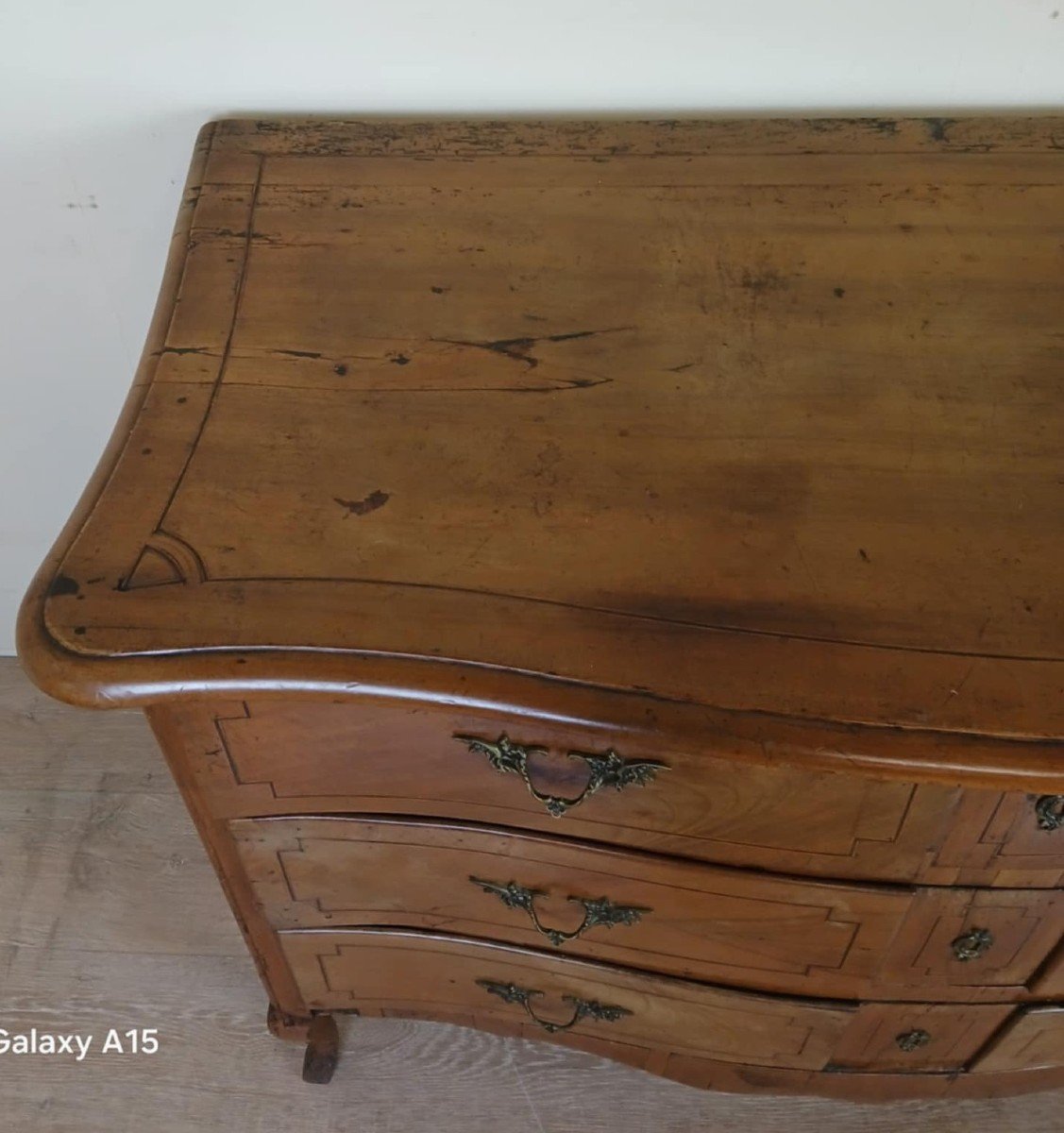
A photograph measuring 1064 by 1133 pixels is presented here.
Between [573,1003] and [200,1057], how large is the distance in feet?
1.78

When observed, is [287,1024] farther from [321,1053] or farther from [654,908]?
[654,908]

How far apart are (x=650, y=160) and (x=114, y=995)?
1197 millimetres

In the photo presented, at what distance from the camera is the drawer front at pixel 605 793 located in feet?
2.37

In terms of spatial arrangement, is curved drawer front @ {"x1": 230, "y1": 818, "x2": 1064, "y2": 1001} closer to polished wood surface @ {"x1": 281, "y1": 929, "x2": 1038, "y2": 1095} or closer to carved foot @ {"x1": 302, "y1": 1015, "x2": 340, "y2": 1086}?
polished wood surface @ {"x1": 281, "y1": 929, "x2": 1038, "y2": 1095}

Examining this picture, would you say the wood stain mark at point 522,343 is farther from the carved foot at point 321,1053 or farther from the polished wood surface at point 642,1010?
the carved foot at point 321,1053

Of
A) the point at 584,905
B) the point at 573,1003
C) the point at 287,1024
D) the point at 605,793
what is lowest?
the point at 287,1024

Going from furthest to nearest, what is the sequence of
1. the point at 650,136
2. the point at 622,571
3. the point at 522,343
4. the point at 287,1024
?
1. the point at 287,1024
2. the point at 650,136
3. the point at 522,343
4. the point at 622,571

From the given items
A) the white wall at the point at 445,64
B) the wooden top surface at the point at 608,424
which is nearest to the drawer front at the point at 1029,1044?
the wooden top surface at the point at 608,424

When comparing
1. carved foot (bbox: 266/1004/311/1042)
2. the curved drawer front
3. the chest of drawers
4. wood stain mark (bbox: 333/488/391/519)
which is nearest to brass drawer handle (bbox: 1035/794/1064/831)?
the chest of drawers

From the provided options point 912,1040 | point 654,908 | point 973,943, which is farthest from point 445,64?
point 912,1040

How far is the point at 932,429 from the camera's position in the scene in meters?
0.76

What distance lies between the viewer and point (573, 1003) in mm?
1056

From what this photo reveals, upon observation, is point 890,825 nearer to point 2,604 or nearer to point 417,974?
point 417,974

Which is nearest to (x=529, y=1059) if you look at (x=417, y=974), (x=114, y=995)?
(x=417, y=974)
